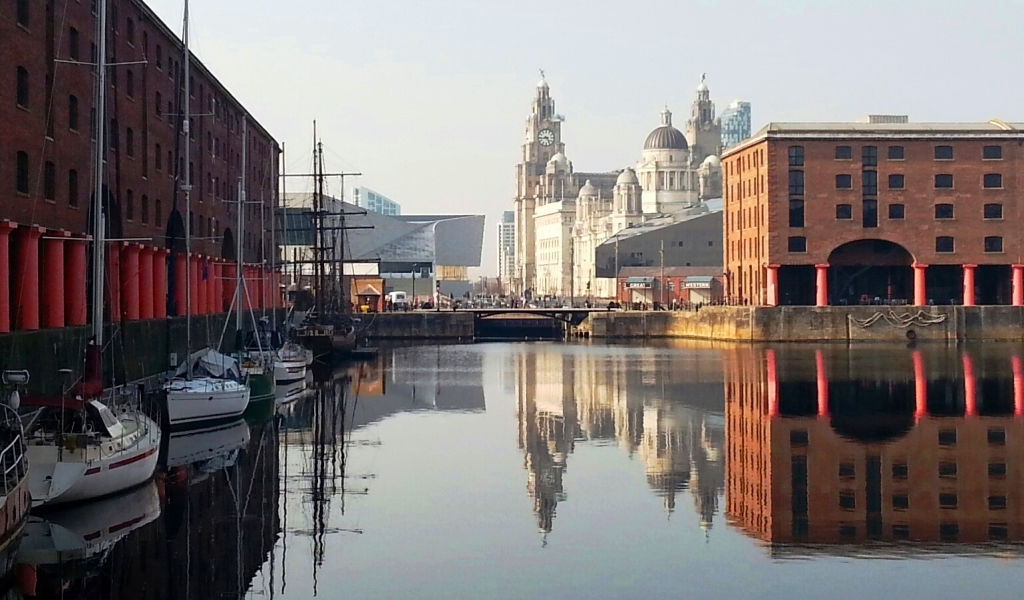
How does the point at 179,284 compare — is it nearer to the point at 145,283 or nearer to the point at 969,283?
the point at 145,283

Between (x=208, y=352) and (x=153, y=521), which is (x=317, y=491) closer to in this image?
(x=153, y=521)

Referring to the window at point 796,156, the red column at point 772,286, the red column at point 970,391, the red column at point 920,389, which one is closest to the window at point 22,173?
the red column at point 920,389

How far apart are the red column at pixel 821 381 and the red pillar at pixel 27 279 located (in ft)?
78.8

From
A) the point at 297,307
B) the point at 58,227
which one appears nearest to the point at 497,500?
the point at 58,227

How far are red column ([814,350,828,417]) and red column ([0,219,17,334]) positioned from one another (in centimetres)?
2482

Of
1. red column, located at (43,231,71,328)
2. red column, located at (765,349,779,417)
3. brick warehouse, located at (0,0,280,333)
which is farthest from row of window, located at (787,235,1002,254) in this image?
red column, located at (43,231,71,328)

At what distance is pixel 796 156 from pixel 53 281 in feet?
207

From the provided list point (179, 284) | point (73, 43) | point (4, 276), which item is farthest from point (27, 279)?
point (179, 284)

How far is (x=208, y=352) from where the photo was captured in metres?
46.5

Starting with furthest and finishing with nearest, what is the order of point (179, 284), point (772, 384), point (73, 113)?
point (179, 284) < point (772, 384) < point (73, 113)

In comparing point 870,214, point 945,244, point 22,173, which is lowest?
point 22,173

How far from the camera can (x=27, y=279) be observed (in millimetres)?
36188

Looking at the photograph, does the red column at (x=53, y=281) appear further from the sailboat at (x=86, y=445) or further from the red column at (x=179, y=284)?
the red column at (x=179, y=284)

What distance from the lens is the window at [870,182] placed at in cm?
9262
